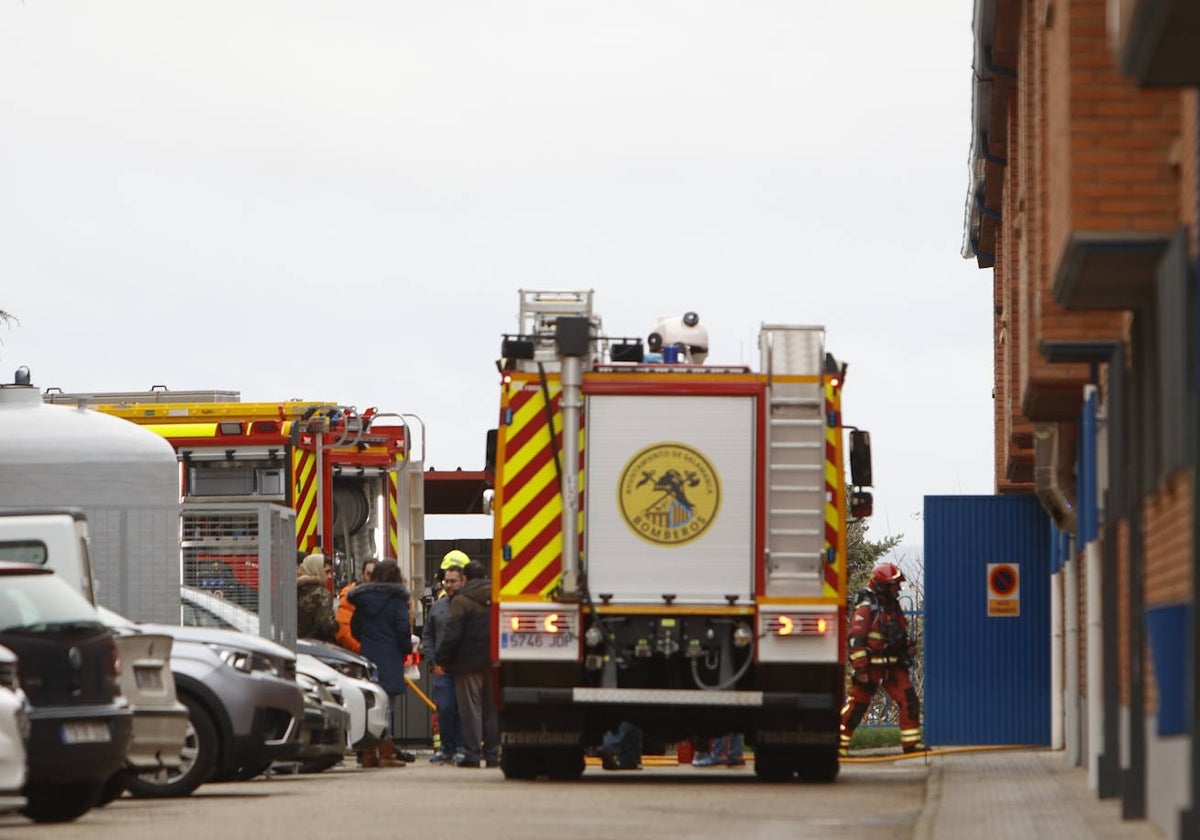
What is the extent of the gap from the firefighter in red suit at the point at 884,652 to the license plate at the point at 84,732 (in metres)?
11.4

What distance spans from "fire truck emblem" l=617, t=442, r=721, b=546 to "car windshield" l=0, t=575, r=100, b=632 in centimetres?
507

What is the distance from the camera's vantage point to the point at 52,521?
16938mm

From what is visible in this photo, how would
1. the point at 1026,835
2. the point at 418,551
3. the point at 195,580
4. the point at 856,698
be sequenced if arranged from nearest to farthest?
the point at 1026,835 < the point at 195,580 < the point at 856,698 < the point at 418,551

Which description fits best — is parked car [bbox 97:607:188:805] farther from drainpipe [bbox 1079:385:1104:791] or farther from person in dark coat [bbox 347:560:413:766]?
person in dark coat [bbox 347:560:413:766]

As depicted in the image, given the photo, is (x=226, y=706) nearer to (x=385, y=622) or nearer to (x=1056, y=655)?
(x=385, y=622)

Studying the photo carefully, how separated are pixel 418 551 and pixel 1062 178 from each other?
17.5m

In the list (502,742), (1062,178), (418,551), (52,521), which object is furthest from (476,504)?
(1062,178)

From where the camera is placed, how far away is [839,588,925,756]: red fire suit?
82.9ft

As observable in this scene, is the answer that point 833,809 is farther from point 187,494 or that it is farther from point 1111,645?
point 187,494

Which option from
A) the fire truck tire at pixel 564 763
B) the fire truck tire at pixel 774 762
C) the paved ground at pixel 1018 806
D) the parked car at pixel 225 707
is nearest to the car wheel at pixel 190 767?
the parked car at pixel 225 707

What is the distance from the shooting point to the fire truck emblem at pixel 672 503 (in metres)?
19.4

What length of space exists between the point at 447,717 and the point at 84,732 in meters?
A: 10.5

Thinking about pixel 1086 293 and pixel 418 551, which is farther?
pixel 418 551

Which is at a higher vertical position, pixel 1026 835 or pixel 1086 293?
pixel 1086 293
